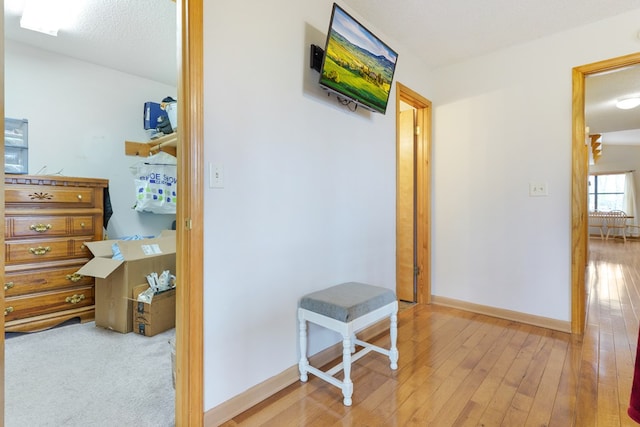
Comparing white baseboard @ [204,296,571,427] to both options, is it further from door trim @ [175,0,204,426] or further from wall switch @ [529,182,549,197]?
wall switch @ [529,182,549,197]

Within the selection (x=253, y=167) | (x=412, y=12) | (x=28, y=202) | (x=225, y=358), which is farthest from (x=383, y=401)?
(x=28, y=202)

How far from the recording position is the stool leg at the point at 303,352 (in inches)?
69.6

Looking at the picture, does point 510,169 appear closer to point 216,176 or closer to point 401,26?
point 401,26

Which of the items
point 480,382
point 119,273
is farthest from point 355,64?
point 119,273

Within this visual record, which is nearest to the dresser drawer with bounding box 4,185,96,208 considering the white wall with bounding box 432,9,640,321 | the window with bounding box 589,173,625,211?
the white wall with bounding box 432,9,640,321

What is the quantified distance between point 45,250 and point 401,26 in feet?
10.6

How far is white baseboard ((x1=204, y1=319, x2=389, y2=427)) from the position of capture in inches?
56.8

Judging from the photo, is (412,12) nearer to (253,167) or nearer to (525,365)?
(253,167)

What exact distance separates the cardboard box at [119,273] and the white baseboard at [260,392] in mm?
1397

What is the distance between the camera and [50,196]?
2.51 metres

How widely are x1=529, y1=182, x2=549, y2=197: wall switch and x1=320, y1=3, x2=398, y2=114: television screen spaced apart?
4.77ft

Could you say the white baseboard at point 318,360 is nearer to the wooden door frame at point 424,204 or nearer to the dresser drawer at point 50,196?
the wooden door frame at point 424,204

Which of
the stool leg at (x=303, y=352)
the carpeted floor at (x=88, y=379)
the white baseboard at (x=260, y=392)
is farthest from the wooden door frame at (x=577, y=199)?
the carpeted floor at (x=88, y=379)

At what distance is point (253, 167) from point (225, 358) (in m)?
0.91
